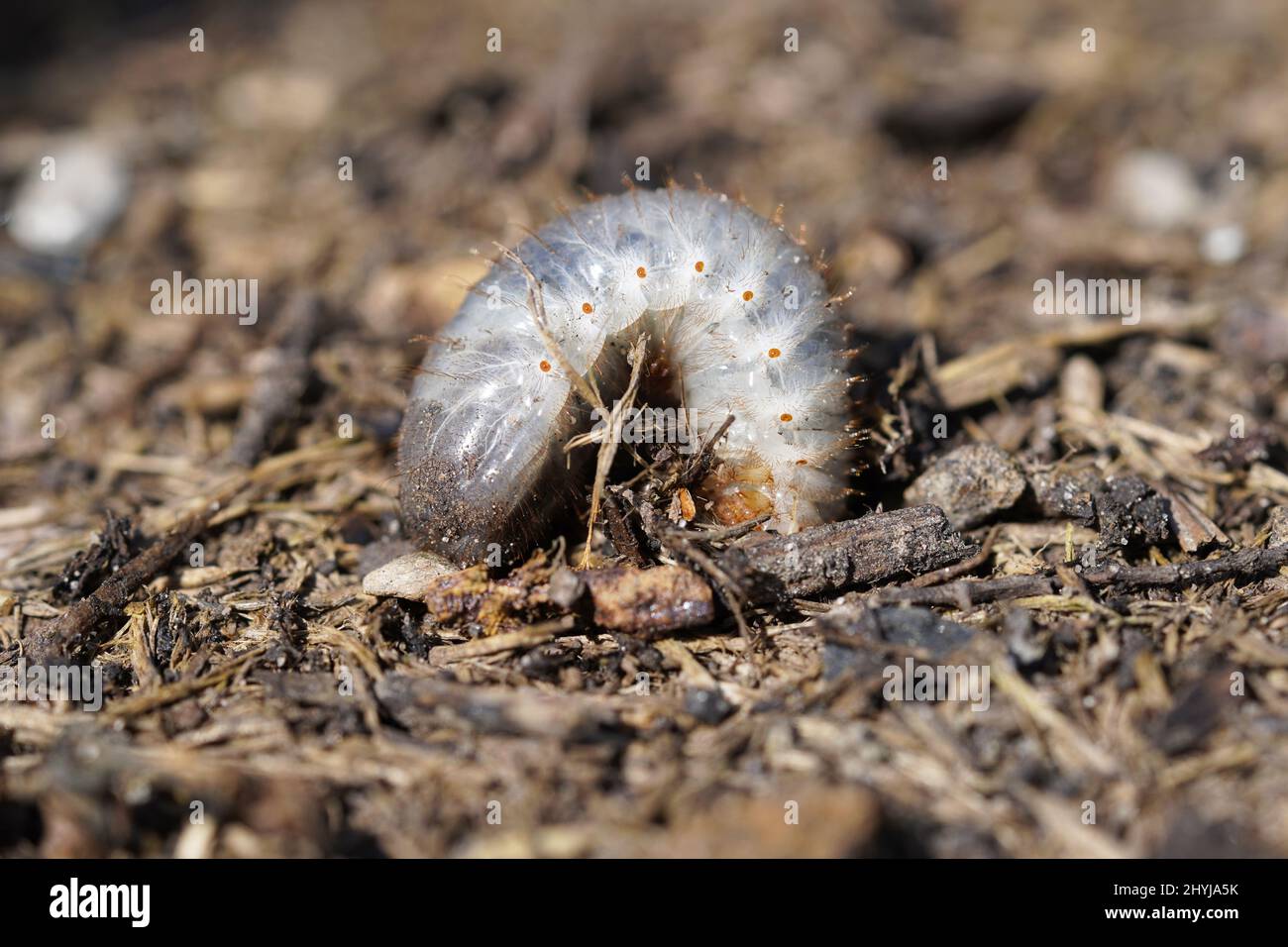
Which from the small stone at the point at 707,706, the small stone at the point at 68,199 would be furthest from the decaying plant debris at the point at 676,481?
the small stone at the point at 68,199

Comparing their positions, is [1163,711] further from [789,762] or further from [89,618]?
[89,618]

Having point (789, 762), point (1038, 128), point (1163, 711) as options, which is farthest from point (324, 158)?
point (1163, 711)

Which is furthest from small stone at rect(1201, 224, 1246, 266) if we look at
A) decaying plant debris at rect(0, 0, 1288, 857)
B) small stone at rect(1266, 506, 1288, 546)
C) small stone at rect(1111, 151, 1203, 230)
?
small stone at rect(1266, 506, 1288, 546)

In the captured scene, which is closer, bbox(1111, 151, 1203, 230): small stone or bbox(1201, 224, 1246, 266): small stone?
bbox(1201, 224, 1246, 266): small stone

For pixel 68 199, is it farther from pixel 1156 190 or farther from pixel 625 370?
pixel 1156 190

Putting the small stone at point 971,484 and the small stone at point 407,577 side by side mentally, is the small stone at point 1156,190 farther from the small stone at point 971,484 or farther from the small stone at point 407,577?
the small stone at point 407,577

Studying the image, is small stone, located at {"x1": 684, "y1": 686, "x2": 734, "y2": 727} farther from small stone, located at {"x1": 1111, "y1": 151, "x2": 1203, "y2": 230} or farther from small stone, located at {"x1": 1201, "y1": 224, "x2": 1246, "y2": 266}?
small stone, located at {"x1": 1111, "y1": 151, "x2": 1203, "y2": 230}
